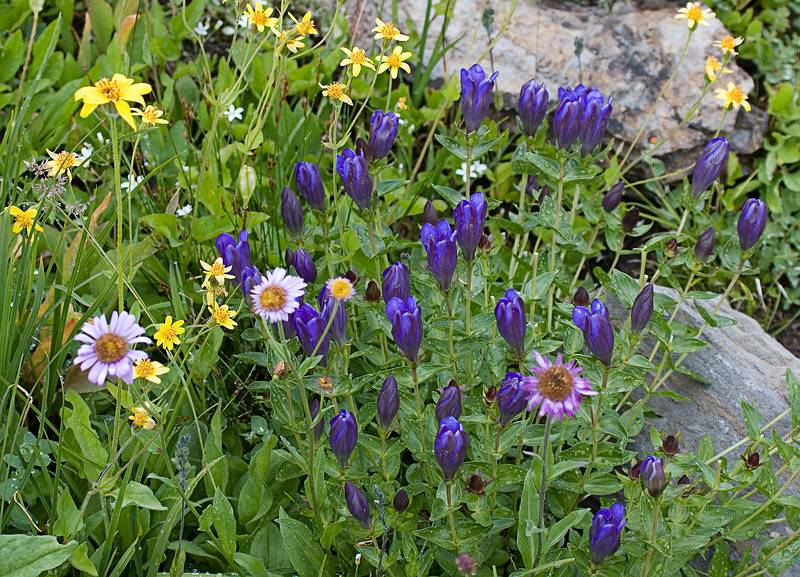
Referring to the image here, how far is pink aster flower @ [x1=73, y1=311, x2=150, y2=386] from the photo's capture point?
1.41m

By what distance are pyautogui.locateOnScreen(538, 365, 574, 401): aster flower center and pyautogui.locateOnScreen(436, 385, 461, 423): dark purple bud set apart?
1.16ft

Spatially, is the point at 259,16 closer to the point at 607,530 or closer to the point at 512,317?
the point at 512,317

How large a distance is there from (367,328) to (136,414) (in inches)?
27.4

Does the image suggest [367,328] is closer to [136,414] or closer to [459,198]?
[459,198]

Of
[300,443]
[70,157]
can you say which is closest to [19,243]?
[70,157]

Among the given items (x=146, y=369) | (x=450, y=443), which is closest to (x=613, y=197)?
(x=450, y=443)

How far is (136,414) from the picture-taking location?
1.73 metres

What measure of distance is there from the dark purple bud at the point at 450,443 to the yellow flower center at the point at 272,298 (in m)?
0.37

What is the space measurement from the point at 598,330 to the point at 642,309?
0.19m

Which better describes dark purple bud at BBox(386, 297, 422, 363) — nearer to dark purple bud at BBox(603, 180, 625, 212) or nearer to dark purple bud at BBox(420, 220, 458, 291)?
dark purple bud at BBox(420, 220, 458, 291)

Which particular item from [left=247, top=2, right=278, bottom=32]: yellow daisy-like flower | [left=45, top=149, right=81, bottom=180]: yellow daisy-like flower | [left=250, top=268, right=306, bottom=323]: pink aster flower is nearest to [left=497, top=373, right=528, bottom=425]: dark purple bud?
[left=250, top=268, right=306, bottom=323]: pink aster flower

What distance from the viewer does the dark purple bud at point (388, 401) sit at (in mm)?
1753

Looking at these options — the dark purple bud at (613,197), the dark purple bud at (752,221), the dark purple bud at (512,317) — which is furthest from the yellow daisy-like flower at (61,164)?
the dark purple bud at (752,221)

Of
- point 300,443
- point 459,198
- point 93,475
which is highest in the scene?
point 459,198
